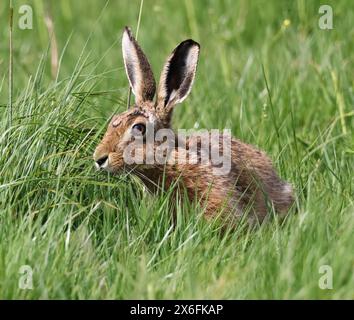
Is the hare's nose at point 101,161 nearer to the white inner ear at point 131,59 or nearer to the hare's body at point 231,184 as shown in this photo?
the hare's body at point 231,184

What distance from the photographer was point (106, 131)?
5.54 m

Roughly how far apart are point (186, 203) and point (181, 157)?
16.5 inches

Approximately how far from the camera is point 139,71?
18.7 feet

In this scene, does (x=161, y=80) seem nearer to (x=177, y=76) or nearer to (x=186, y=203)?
(x=177, y=76)

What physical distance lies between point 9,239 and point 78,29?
5124 millimetres

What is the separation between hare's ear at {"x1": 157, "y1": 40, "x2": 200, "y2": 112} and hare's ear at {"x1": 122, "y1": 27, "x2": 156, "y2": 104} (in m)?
0.06

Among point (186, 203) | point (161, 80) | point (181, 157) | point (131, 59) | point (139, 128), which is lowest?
point (186, 203)

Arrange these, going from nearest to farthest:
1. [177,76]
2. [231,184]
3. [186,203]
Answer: [186,203] < [231,184] < [177,76]

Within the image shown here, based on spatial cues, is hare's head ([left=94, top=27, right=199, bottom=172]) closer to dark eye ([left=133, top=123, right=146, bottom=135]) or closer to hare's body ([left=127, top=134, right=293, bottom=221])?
dark eye ([left=133, top=123, right=146, bottom=135])

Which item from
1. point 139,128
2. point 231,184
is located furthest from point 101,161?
point 231,184

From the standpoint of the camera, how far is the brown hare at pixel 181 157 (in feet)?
17.5

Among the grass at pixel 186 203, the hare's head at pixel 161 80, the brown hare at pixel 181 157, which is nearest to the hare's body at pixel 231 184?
the brown hare at pixel 181 157

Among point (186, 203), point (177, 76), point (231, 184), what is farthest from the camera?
point (177, 76)
